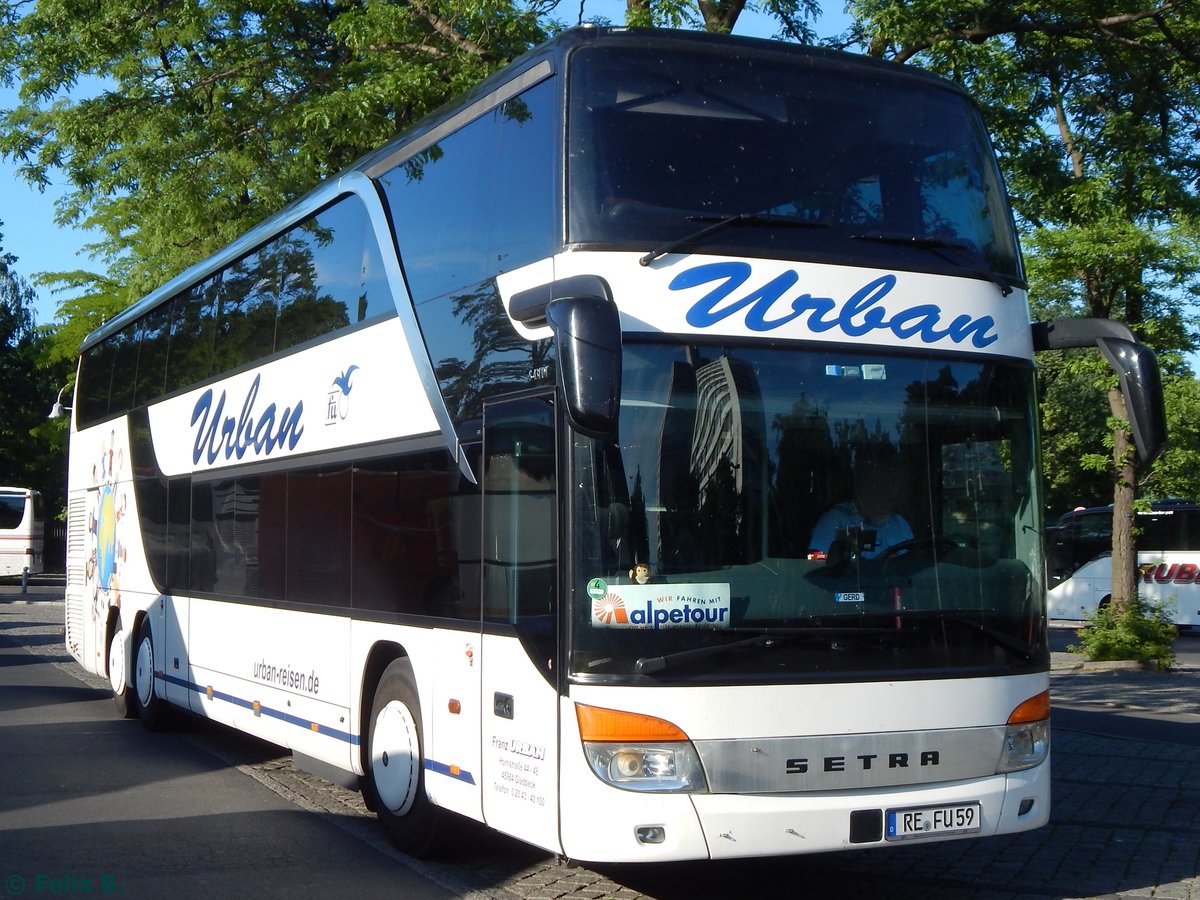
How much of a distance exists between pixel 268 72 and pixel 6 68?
2974 mm

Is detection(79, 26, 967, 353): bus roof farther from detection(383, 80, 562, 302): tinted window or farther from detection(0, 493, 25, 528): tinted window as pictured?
detection(0, 493, 25, 528): tinted window

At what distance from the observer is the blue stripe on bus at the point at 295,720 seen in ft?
24.5

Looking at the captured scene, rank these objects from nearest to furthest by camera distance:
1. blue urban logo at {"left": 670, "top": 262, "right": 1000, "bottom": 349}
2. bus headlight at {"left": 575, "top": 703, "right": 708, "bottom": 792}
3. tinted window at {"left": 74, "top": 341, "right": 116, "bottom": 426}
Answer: bus headlight at {"left": 575, "top": 703, "right": 708, "bottom": 792} → blue urban logo at {"left": 670, "top": 262, "right": 1000, "bottom": 349} → tinted window at {"left": 74, "top": 341, "right": 116, "bottom": 426}

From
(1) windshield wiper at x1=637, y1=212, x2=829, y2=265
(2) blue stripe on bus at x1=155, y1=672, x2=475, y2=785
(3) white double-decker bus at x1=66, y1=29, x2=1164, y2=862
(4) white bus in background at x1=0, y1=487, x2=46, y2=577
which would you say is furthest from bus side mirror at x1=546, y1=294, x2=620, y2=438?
(4) white bus in background at x1=0, y1=487, x2=46, y2=577

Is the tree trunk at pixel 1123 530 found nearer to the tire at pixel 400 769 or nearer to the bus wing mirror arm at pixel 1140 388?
the bus wing mirror arm at pixel 1140 388

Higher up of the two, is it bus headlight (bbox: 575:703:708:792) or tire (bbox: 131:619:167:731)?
bus headlight (bbox: 575:703:708:792)

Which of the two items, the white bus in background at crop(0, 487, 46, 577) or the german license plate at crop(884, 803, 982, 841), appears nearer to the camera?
the german license plate at crop(884, 803, 982, 841)

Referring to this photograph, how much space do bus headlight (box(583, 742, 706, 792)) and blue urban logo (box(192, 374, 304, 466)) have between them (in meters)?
4.55

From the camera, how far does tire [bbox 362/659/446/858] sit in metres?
7.88

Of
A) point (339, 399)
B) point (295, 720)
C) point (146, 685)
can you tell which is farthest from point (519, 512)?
point (146, 685)

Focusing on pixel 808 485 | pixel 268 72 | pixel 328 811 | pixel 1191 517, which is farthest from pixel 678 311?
pixel 1191 517

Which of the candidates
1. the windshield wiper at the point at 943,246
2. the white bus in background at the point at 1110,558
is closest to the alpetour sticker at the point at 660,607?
the windshield wiper at the point at 943,246

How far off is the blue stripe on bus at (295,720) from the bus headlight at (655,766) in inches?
52.0

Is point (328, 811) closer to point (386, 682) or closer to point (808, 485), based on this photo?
point (386, 682)
